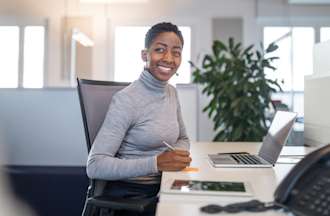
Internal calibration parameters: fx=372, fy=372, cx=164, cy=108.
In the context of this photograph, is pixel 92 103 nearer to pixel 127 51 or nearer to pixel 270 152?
pixel 270 152

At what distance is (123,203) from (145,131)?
0.88 ft

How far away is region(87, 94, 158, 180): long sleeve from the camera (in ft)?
4.04

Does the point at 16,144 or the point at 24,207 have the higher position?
the point at 16,144

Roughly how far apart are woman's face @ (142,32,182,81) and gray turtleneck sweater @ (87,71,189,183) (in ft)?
0.10

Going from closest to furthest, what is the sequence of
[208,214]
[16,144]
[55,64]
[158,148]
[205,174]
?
1. [208,214]
2. [205,174]
3. [158,148]
4. [16,144]
5. [55,64]

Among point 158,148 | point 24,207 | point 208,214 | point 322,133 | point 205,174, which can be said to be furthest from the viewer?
point 24,207

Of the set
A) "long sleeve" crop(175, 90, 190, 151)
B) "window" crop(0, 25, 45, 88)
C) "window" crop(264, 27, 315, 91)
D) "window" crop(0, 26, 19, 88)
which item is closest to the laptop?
"long sleeve" crop(175, 90, 190, 151)

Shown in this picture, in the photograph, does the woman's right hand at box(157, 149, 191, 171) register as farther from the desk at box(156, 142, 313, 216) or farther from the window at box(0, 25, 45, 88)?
the window at box(0, 25, 45, 88)

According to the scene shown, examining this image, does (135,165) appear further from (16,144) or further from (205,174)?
(16,144)

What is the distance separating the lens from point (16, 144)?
2871 mm

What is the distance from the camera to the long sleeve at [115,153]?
4.04 feet

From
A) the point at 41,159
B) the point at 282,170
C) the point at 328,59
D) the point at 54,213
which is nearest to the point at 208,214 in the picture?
the point at 282,170

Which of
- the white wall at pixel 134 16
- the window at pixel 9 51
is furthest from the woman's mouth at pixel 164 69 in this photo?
the white wall at pixel 134 16

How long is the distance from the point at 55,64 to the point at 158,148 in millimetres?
4828
